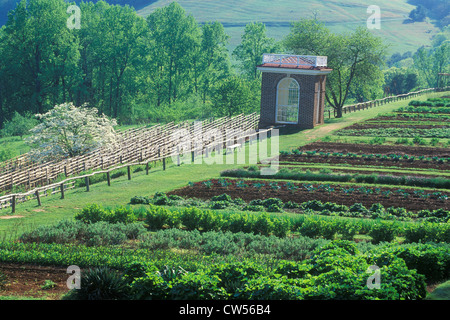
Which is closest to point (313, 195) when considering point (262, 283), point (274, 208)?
point (274, 208)

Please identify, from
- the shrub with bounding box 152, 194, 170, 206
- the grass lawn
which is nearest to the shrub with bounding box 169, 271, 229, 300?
the grass lawn

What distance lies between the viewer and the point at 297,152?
34.0 m

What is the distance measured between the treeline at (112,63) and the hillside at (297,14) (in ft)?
296

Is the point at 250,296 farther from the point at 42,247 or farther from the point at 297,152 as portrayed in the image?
the point at 297,152

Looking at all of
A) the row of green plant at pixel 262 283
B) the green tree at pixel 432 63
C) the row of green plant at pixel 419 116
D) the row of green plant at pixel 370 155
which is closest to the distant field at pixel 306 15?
the green tree at pixel 432 63

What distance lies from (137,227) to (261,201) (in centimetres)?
619

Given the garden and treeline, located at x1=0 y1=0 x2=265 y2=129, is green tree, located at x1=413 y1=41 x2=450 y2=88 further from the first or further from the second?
the garden

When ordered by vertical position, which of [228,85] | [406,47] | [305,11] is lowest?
[228,85]

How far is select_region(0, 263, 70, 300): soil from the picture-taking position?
12508 mm

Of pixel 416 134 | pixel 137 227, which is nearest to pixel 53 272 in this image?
pixel 137 227

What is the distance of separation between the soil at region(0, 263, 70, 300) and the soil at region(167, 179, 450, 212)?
10.1 meters

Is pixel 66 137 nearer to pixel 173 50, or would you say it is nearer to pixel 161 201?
pixel 161 201

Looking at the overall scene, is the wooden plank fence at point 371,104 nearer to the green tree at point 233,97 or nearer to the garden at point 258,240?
the green tree at point 233,97

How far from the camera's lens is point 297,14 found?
182625mm
